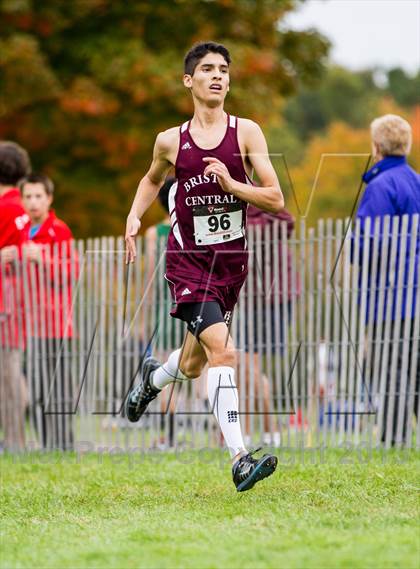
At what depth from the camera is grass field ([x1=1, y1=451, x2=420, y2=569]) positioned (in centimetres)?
512

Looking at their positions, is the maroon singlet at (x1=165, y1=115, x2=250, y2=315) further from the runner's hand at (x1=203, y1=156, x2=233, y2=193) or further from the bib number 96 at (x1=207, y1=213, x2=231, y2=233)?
the runner's hand at (x1=203, y1=156, x2=233, y2=193)

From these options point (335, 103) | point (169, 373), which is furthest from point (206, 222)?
point (335, 103)

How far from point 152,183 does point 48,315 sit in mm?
3498

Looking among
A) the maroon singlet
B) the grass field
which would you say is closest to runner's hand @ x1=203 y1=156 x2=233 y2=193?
the maroon singlet

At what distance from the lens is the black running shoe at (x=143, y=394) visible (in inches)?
315

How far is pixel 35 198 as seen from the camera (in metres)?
10.6

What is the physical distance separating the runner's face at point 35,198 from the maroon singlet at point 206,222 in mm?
3782

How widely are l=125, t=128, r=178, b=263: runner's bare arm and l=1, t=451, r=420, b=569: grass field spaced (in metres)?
1.43

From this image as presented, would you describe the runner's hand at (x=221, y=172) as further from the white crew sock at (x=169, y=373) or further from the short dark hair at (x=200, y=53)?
the white crew sock at (x=169, y=373)

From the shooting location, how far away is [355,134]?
5725 cm

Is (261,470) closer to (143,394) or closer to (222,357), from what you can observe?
(222,357)

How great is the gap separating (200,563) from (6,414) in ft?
19.7

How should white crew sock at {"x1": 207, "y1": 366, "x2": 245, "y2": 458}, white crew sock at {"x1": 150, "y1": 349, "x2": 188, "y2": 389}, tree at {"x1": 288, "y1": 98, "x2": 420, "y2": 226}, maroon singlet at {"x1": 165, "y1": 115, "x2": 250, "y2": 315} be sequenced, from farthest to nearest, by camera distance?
tree at {"x1": 288, "y1": 98, "x2": 420, "y2": 226} → white crew sock at {"x1": 150, "y1": 349, "x2": 188, "y2": 389} → maroon singlet at {"x1": 165, "y1": 115, "x2": 250, "y2": 315} → white crew sock at {"x1": 207, "y1": 366, "x2": 245, "y2": 458}

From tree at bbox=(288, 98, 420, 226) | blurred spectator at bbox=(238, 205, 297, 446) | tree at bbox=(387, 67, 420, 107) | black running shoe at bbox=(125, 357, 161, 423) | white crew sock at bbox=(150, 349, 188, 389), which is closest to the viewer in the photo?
white crew sock at bbox=(150, 349, 188, 389)
